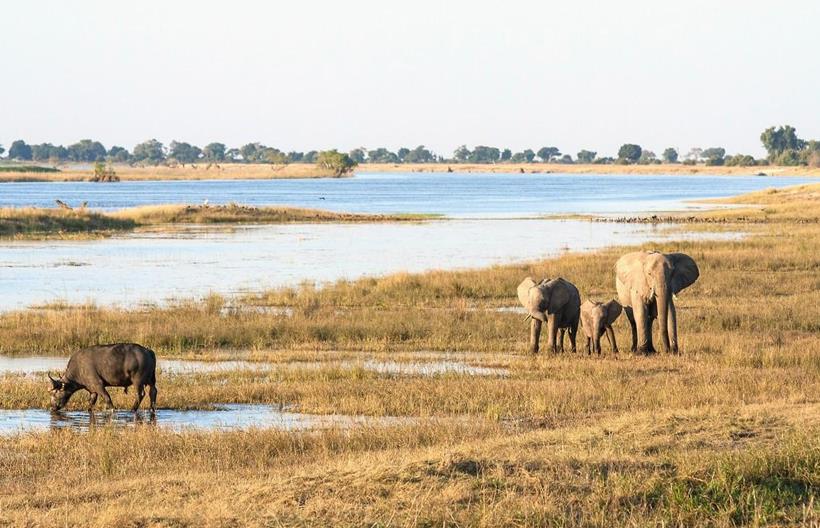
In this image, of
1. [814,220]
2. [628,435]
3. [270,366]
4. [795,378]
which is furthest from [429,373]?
[814,220]

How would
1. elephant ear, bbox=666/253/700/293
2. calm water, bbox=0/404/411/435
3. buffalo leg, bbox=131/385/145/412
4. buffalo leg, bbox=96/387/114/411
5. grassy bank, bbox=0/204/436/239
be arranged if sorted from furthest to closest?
grassy bank, bbox=0/204/436/239 < elephant ear, bbox=666/253/700/293 < buffalo leg, bbox=96/387/114/411 < buffalo leg, bbox=131/385/145/412 < calm water, bbox=0/404/411/435

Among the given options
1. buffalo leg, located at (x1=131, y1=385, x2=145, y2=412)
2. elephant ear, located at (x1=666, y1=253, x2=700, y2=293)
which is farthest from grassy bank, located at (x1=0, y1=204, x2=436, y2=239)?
buffalo leg, located at (x1=131, y1=385, x2=145, y2=412)

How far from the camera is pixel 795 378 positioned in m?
19.0

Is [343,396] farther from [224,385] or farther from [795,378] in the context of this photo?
[795,378]

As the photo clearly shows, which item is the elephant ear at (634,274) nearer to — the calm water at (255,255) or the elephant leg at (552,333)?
the elephant leg at (552,333)

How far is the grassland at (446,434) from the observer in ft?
35.2

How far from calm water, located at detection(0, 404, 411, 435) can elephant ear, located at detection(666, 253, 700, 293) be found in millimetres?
8625

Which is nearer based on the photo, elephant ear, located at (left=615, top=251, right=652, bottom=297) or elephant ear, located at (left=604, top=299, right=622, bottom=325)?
elephant ear, located at (left=604, top=299, right=622, bottom=325)

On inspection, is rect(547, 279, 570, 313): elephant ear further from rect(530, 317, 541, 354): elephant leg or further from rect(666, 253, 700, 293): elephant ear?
rect(666, 253, 700, 293): elephant ear

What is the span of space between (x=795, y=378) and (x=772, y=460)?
7401 mm

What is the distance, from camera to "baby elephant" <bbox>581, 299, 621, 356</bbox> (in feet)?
74.2

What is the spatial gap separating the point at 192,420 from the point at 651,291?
954 centimetres

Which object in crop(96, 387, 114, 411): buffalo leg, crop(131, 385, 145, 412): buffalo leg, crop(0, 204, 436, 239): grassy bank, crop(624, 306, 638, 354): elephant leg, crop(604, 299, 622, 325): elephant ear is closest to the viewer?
crop(131, 385, 145, 412): buffalo leg

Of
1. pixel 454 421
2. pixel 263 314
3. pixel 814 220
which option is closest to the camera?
pixel 454 421
